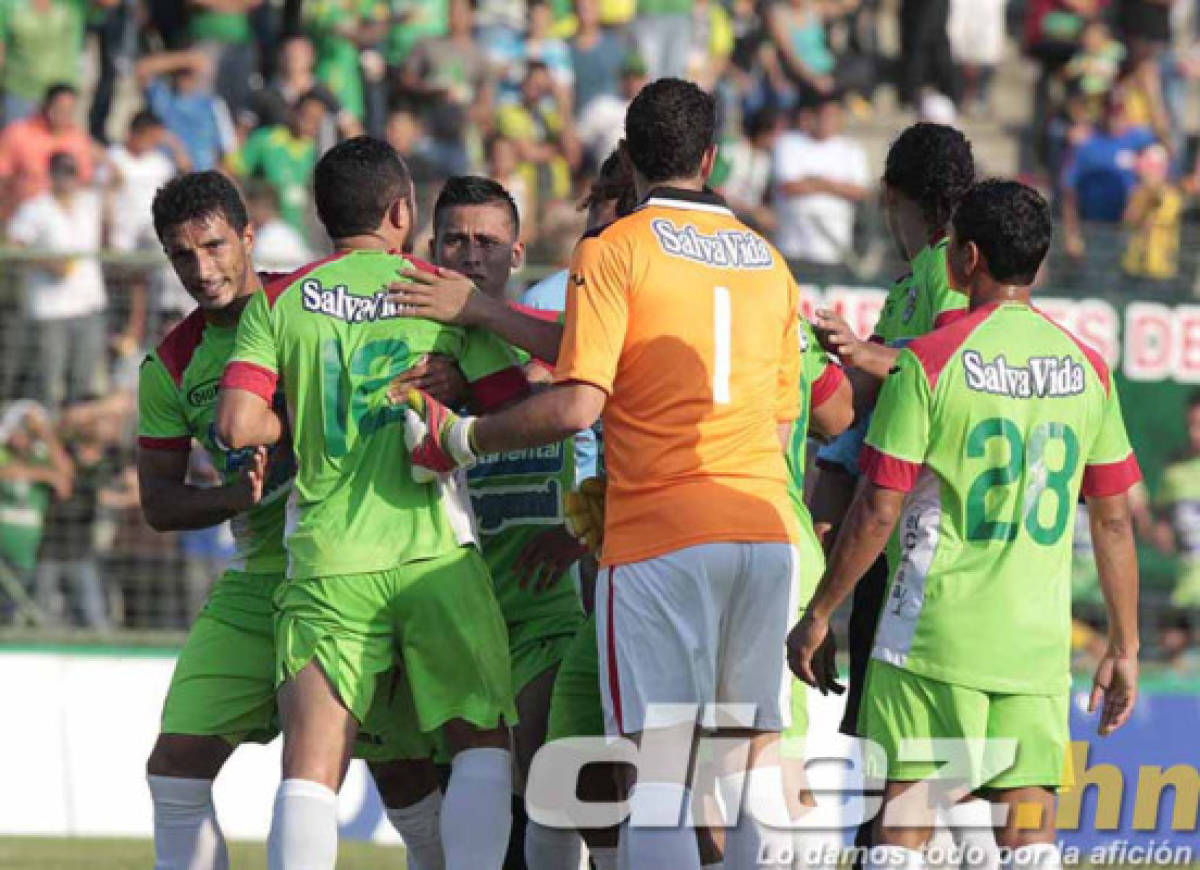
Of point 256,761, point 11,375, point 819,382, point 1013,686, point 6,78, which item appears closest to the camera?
point 1013,686

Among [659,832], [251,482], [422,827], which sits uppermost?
[251,482]

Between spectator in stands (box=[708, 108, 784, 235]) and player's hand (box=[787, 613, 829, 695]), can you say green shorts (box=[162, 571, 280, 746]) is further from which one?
spectator in stands (box=[708, 108, 784, 235])

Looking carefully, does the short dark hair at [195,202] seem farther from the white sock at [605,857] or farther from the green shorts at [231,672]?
the white sock at [605,857]

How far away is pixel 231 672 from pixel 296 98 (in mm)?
9471

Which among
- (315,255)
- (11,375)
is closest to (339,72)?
(315,255)

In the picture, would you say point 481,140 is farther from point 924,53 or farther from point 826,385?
point 826,385

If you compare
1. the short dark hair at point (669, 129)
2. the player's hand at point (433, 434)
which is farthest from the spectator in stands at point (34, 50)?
the short dark hair at point (669, 129)

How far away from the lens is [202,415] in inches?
283

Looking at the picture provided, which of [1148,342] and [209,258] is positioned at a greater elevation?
[209,258]

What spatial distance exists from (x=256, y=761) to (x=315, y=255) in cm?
337

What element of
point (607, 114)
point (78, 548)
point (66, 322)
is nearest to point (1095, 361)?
point (78, 548)

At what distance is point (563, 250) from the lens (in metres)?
13.4

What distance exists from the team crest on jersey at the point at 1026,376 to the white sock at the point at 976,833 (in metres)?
1.23

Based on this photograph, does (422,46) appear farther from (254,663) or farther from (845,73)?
(254,663)
